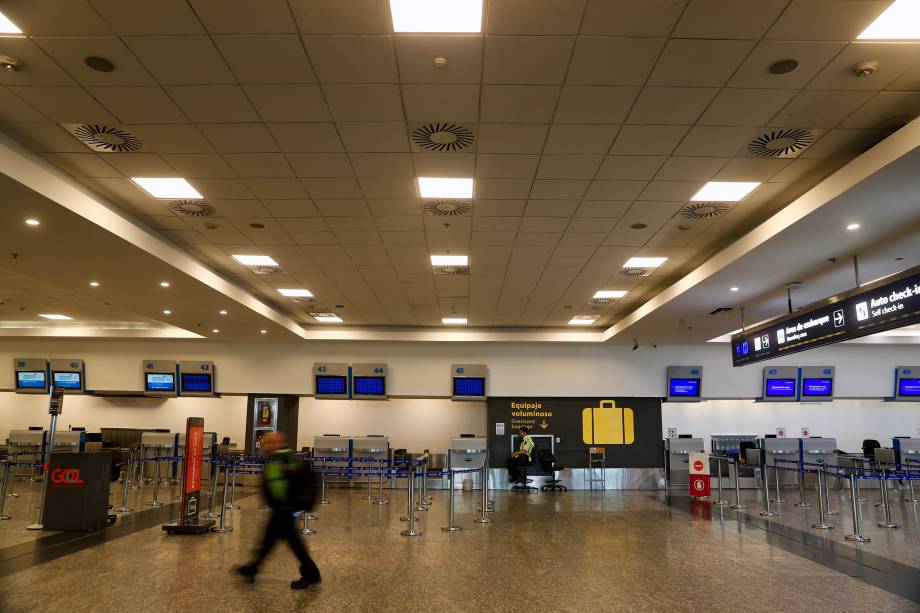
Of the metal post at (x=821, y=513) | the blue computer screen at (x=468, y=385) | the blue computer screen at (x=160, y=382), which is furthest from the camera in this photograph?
the blue computer screen at (x=160, y=382)

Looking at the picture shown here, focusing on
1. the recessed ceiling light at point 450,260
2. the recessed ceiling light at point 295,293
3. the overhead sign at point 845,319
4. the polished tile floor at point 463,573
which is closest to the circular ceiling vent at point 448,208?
the recessed ceiling light at point 450,260

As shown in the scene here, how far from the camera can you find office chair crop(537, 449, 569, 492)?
1406 cm

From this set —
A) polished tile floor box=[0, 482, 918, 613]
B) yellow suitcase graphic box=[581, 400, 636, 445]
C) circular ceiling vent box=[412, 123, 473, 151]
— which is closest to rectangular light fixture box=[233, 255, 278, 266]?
polished tile floor box=[0, 482, 918, 613]

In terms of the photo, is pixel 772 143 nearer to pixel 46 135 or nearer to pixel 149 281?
pixel 46 135

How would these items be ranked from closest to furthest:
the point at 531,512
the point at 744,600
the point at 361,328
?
the point at 744,600 → the point at 531,512 → the point at 361,328

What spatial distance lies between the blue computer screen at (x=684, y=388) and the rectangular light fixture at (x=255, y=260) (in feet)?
34.3

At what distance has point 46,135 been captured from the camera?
5.50 m

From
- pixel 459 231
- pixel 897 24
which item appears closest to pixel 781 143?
pixel 897 24

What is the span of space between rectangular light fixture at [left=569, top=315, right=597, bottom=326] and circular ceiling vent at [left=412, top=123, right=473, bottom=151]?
28.0ft

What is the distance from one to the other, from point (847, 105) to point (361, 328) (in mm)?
11686

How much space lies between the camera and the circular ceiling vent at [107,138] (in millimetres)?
5367

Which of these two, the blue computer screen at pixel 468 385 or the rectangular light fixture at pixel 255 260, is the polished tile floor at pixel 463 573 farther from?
the blue computer screen at pixel 468 385

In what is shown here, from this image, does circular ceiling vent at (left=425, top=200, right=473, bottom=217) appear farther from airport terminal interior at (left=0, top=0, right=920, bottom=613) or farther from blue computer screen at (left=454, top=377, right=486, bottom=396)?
blue computer screen at (left=454, top=377, right=486, bottom=396)

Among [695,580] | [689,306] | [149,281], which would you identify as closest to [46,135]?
[149,281]
